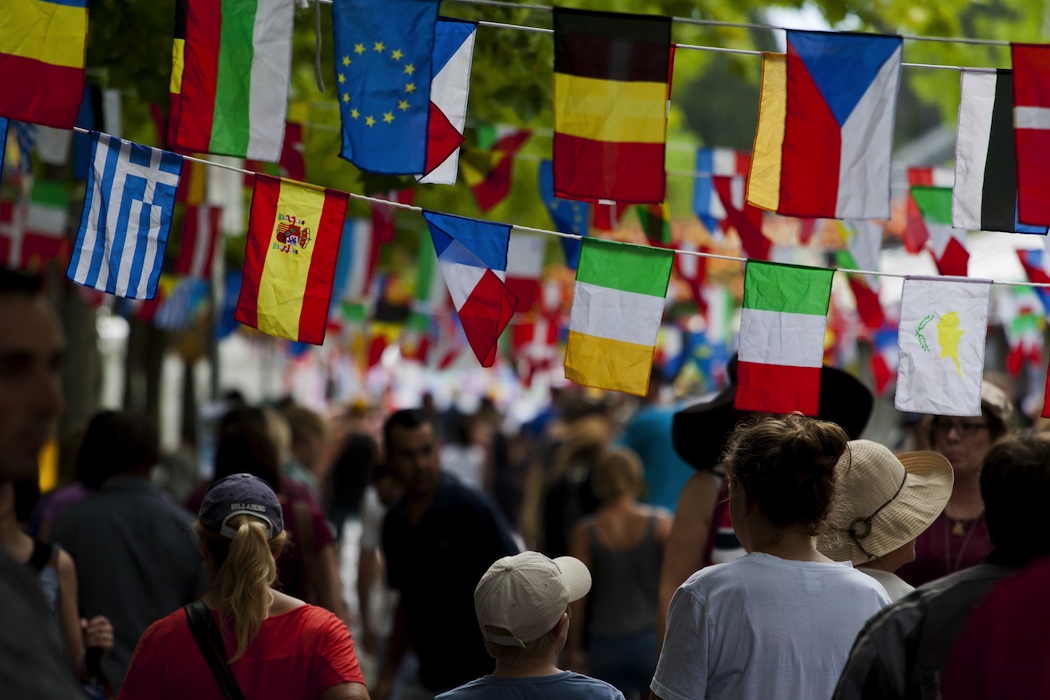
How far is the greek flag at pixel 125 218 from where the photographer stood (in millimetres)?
4621

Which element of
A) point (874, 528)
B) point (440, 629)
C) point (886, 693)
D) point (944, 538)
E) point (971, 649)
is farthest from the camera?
point (440, 629)

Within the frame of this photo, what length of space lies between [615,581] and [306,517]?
2.09m

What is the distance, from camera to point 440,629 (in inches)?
216

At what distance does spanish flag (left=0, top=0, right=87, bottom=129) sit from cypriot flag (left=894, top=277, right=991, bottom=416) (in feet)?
10.1

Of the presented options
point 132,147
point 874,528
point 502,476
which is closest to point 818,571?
point 874,528

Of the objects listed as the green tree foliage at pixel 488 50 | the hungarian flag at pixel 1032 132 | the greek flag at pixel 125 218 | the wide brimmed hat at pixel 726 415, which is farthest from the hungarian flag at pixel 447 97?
the hungarian flag at pixel 1032 132

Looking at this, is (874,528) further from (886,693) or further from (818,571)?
(886,693)

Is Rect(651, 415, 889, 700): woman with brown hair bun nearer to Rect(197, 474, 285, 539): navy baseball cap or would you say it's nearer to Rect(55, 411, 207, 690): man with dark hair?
Rect(197, 474, 285, 539): navy baseball cap

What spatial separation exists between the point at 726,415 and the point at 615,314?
2.00ft

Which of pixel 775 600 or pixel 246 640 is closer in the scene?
pixel 775 600

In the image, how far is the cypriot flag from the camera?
480 cm

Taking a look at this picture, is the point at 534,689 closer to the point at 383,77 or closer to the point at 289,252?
the point at 289,252

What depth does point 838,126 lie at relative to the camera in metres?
4.64

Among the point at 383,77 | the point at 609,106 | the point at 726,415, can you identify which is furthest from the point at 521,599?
the point at 383,77
